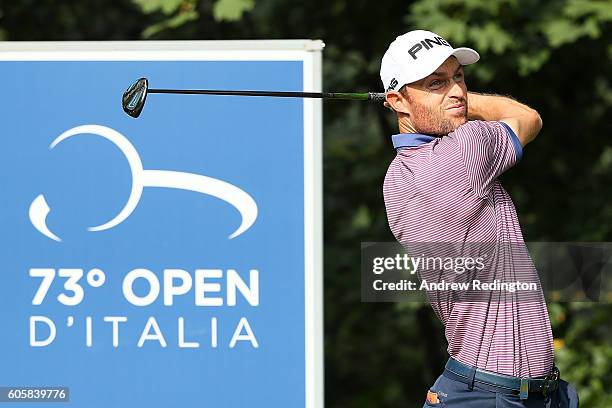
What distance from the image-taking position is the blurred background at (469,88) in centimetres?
566

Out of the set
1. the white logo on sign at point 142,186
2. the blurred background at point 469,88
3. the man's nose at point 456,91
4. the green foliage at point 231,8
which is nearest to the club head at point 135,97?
the white logo on sign at point 142,186

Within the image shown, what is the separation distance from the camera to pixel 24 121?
11.5 feet

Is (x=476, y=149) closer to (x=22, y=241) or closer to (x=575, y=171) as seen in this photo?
(x=22, y=241)

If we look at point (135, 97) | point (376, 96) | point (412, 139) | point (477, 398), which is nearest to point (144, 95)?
point (135, 97)

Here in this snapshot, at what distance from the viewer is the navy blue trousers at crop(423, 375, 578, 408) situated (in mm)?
2943

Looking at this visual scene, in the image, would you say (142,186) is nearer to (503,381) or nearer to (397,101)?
(397,101)

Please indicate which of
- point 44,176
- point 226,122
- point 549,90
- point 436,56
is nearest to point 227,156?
point 226,122

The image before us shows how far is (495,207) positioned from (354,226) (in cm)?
443

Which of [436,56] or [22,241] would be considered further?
[22,241]

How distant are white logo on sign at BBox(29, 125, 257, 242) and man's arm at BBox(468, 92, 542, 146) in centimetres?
70

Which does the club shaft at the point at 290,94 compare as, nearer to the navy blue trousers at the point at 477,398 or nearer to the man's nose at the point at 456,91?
the man's nose at the point at 456,91

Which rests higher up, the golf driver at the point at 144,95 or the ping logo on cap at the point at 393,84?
the golf driver at the point at 144,95

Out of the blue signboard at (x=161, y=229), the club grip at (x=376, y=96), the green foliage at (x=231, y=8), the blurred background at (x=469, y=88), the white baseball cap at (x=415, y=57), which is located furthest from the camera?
the blurred background at (x=469, y=88)

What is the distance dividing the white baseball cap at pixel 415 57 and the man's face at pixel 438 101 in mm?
31
